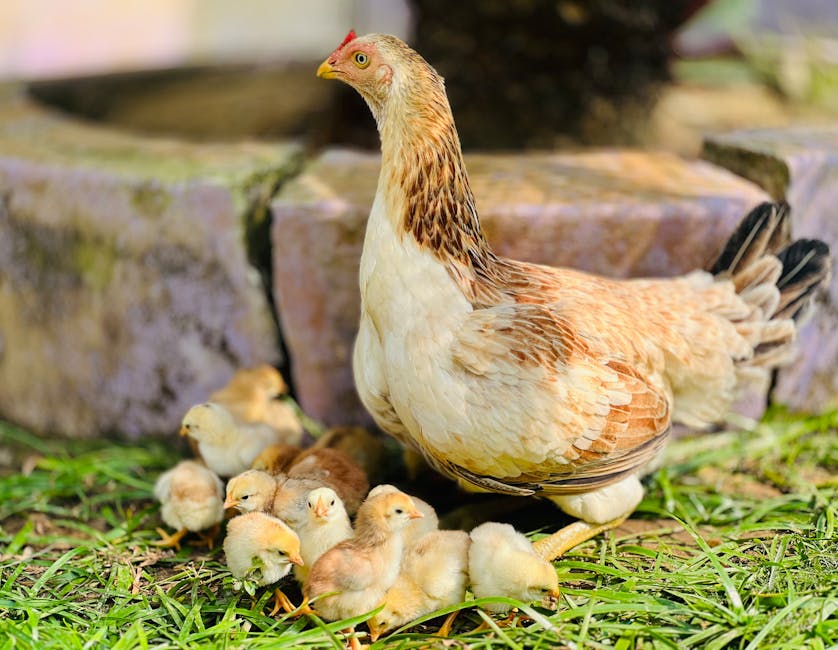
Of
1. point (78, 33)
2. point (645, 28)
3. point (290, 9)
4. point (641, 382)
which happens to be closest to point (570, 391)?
point (641, 382)

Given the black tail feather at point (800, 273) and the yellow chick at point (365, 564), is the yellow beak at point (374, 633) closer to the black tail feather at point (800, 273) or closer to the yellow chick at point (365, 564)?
the yellow chick at point (365, 564)

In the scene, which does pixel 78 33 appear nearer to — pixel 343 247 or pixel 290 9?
pixel 290 9

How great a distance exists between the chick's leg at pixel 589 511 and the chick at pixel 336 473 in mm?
534

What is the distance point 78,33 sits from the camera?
9.12 meters

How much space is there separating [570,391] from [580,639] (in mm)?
608

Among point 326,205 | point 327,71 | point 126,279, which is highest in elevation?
point 327,71

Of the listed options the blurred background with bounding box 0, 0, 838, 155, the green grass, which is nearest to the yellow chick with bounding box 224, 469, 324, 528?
the green grass

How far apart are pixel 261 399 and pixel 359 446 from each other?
0.39 m

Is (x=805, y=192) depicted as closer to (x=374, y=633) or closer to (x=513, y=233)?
(x=513, y=233)

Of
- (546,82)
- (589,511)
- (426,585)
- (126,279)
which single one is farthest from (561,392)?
(546,82)

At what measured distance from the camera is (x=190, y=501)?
261cm

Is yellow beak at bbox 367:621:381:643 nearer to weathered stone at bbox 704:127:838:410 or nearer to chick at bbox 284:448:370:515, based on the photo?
chick at bbox 284:448:370:515

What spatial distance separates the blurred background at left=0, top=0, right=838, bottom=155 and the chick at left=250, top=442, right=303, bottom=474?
1949 mm

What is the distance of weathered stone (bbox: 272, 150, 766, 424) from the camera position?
9.55 feet
